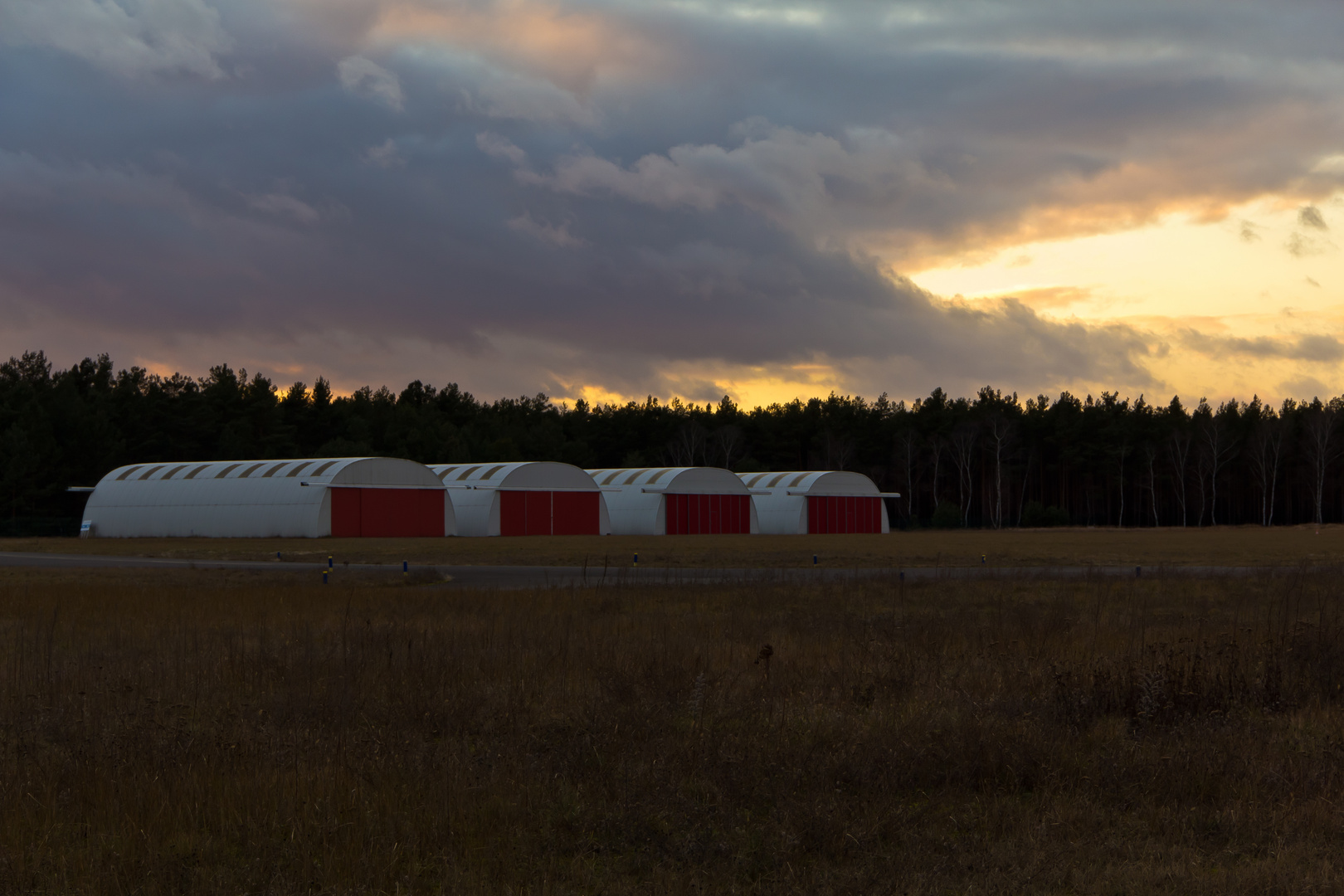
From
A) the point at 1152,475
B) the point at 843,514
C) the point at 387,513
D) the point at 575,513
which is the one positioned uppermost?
the point at 1152,475

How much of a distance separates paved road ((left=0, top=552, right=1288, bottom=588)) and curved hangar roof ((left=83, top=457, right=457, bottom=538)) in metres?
21.1

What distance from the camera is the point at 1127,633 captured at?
625 inches

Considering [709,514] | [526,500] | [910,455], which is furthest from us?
[910,455]

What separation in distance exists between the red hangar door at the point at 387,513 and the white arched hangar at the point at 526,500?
66.9 inches

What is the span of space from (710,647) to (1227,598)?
46.5 feet

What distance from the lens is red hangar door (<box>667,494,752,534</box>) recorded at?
82.4 m

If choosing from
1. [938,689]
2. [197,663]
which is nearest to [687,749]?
[938,689]

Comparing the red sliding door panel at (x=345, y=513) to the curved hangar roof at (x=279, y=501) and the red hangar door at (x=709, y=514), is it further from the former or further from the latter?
the red hangar door at (x=709, y=514)

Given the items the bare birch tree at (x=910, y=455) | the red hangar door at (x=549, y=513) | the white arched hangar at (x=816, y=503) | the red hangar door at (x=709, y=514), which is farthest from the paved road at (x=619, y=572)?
the bare birch tree at (x=910, y=455)

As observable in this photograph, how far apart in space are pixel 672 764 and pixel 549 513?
67.4m

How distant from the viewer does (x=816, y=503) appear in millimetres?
90062

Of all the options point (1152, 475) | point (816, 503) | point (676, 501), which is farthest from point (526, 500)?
point (1152, 475)

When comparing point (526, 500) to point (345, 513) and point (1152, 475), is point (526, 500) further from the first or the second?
point (1152, 475)

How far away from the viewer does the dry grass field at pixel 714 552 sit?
138 ft
